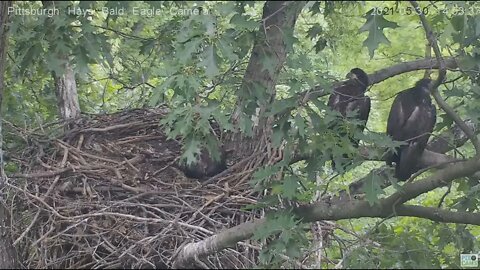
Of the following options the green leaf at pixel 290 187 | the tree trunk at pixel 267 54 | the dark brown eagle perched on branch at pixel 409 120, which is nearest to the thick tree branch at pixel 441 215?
the green leaf at pixel 290 187

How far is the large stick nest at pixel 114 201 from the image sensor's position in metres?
6.02

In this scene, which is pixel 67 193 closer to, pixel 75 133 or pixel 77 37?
pixel 75 133

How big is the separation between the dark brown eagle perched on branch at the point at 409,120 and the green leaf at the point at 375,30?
2.73 m

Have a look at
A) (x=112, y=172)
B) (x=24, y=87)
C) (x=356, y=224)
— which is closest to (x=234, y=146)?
(x=112, y=172)

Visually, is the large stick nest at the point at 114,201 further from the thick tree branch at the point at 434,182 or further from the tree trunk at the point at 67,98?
the thick tree branch at the point at 434,182

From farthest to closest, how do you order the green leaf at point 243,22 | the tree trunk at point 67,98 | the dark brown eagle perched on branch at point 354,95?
the tree trunk at point 67,98 < the dark brown eagle perched on branch at point 354,95 < the green leaf at point 243,22

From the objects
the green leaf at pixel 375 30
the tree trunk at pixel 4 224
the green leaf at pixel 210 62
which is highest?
the green leaf at pixel 375 30

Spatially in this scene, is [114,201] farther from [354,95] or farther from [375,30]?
[375,30]

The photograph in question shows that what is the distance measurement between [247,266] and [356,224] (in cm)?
431

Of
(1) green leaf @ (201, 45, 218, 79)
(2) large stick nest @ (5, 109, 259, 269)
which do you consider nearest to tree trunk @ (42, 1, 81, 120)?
(2) large stick nest @ (5, 109, 259, 269)

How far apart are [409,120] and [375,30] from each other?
10.2 feet

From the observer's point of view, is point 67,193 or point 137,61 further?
point 137,61

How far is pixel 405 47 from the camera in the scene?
25.2 feet

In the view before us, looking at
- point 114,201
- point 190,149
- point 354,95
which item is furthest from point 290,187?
point 354,95
